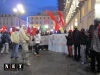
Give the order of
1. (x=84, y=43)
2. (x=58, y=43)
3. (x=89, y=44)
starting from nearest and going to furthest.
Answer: (x=84, y=43) → (x=89, y=44) → (x=58, y=43)

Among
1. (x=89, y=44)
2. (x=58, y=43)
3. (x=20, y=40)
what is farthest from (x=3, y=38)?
(x=89, y=44)

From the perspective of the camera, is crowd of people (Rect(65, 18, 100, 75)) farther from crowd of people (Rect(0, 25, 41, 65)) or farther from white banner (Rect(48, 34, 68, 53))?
white banner (Rect(48, 34, 68, 53))

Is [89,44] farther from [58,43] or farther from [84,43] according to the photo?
[58,43]

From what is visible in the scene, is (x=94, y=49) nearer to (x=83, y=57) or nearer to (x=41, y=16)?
(x=83, y=57)

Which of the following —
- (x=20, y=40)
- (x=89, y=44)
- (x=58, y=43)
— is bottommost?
(x=58, y=43)

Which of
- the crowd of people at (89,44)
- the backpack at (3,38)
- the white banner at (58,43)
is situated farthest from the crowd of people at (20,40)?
the white banner at (58,43)

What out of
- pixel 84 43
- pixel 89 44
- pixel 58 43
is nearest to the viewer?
pixel 84 43

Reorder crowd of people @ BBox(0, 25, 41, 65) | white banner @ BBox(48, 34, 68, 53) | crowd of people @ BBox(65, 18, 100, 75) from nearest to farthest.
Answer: crowd of people @ BBox(65, 18, 100, 75)
crowd of people @ BBox(0, 25, 41, 65)
white banner @ BBox(48, 34, 68, 53)

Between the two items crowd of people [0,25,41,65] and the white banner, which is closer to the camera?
crowd of people [0,25,41,65]

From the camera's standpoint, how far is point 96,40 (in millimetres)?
8805

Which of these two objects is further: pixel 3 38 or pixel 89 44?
pixel 3 38

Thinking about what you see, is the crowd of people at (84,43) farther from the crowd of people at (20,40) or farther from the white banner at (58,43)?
the white banner at (58,43)

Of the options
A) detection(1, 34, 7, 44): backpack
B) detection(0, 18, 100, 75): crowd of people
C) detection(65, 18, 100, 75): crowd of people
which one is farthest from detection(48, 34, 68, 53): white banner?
detection(1, 34, 7, 44): backpack

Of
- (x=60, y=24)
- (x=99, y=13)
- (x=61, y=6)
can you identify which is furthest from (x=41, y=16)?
(x=99, y=13)
